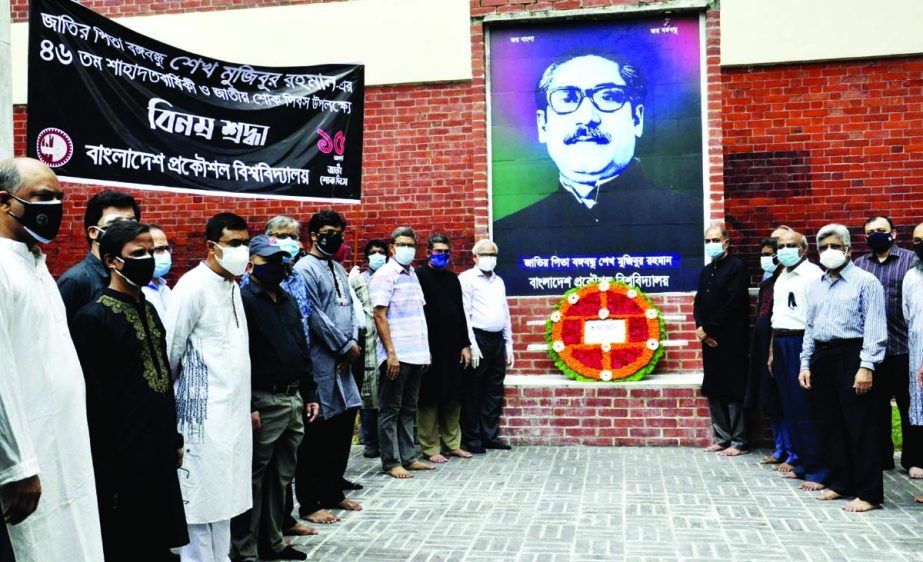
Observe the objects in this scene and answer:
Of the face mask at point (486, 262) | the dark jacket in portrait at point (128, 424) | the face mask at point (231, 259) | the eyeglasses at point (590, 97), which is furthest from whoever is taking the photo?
the eyeglasses at point (590, 97)

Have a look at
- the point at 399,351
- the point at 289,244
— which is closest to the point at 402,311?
the point at 399,351

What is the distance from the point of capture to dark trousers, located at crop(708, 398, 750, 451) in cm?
881

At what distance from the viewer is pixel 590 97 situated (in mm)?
9711

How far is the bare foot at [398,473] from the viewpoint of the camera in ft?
25.6

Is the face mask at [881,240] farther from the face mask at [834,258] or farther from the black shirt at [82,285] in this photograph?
the black shirt at [82,285]

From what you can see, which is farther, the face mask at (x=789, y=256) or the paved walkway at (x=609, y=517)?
the face mask at (x=789, y=256)

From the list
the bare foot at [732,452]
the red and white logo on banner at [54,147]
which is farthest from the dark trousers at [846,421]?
the red and white logo on banner at [54,147]

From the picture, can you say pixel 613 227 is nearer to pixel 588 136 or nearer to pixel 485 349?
pixel 588 136

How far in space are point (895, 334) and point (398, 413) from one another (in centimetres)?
440

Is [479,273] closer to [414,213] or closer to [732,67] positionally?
[414,213]

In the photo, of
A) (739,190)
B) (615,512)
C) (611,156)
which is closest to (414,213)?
(611,156)

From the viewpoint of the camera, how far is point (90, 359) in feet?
12.7

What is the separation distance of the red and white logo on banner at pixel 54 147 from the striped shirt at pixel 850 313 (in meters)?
5.43

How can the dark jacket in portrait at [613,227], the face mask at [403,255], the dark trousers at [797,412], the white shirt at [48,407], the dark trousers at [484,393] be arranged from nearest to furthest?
the white shirt at [48,407]
the dark trousers at [797,412]
the face mask at [403,255]
the dark trousers at [484,393]
the dark jacket in portrait at [613,227]
